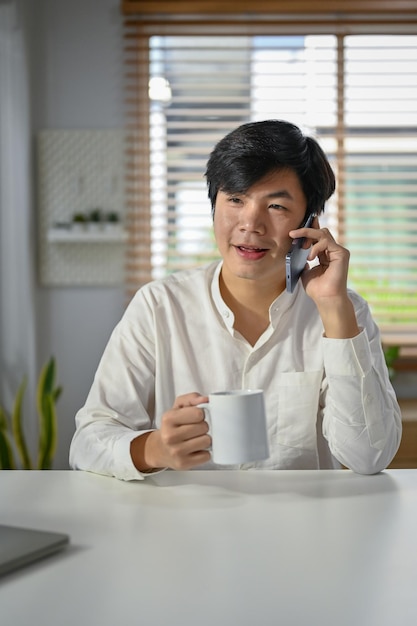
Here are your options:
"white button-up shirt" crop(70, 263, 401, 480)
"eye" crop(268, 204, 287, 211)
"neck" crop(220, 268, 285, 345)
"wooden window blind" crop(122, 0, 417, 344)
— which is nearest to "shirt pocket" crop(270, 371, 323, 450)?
"white button-up shirt" crop(70, 263, 401, 480)

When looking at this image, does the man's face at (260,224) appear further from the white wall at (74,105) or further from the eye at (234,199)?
the white wall at (74,105)

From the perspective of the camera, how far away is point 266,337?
177 cm

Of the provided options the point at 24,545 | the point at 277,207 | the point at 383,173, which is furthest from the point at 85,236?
the point at 24,545

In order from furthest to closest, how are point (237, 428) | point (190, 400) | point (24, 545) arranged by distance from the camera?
point (190, 400)
point (237, 428)
point (24, 545)

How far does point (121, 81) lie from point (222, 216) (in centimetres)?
219

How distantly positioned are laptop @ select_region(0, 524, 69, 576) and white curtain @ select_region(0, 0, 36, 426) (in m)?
2.54

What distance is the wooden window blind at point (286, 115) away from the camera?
365cm

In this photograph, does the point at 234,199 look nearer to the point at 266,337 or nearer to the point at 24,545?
the point at 266,337

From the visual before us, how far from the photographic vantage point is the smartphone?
159 centimetres

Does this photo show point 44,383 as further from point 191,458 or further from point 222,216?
point 191,458

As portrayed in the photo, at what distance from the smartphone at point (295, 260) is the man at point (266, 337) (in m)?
0.02

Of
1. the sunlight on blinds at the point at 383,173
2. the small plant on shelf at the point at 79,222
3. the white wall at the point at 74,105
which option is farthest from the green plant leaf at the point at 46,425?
the sunlight on blinds at the point at 383,173

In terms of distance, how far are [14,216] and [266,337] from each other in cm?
204

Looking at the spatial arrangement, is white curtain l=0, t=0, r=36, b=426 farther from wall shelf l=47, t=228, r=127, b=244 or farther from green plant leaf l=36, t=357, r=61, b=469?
green plant leaf l=36, t=357, r=61, b=469
